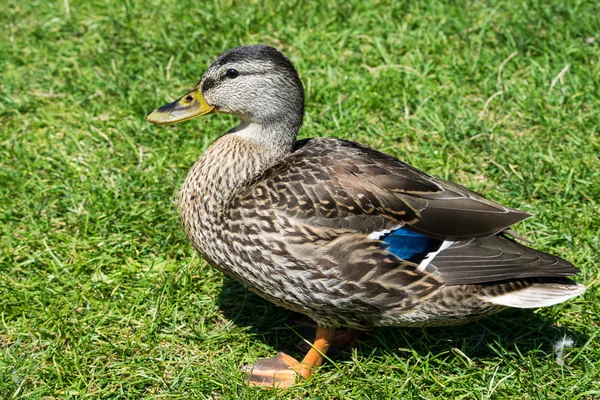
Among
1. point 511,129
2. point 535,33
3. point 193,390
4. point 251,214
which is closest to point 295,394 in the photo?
point 193,390

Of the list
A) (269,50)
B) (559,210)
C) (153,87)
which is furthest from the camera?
(153,87)

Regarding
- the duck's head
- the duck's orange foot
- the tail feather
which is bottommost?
the duck's orange foot

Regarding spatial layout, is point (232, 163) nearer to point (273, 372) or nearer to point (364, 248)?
point (364, 248)

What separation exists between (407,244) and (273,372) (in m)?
0.91

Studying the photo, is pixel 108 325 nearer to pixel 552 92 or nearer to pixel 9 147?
pixel 9 147

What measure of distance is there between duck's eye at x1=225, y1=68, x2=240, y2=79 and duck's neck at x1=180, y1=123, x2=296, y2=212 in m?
0.27

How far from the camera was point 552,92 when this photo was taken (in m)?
5.45

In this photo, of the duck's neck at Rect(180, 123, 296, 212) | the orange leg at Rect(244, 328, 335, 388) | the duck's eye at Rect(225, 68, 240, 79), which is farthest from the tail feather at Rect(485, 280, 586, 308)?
the duck's eye at Rect(225, 68, 240, 79)

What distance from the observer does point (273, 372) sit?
3.79m

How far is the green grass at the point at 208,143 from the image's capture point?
3.77 m

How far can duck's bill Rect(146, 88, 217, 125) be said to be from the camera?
4.03m

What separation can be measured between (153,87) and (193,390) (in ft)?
8.83

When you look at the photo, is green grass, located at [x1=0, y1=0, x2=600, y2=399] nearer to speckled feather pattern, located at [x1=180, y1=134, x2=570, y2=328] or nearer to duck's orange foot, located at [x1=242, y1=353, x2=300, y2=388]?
duck's orange foot, located at [x1=242, y1=353, x2=300, y2=388]

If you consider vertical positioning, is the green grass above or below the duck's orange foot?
above
